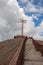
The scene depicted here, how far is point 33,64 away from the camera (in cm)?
886

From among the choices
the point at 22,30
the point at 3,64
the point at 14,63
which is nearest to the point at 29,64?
the point at 14,63

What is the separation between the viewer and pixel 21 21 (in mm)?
52531

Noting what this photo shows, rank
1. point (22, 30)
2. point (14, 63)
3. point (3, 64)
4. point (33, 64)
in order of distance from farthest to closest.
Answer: point (22, 30)
point (3, 64)
point (33, 64)
point (14, 63)

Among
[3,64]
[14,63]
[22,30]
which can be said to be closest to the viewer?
[14,63]

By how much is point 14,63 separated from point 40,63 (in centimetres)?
329

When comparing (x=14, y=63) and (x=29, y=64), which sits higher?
(x=14, y=63)

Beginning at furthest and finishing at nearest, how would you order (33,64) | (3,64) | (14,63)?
(3,64), (33,64), (14,63)

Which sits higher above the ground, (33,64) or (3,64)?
(33,64)

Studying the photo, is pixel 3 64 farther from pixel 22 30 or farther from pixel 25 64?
pixel 22 30

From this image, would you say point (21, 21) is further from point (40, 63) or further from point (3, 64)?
point (40, 63)

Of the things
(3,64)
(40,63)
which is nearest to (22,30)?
(3,64)

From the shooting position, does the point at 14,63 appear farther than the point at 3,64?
No

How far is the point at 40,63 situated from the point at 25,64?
2.53ft

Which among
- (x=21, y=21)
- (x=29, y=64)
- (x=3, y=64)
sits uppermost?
(x=21, y=21)
